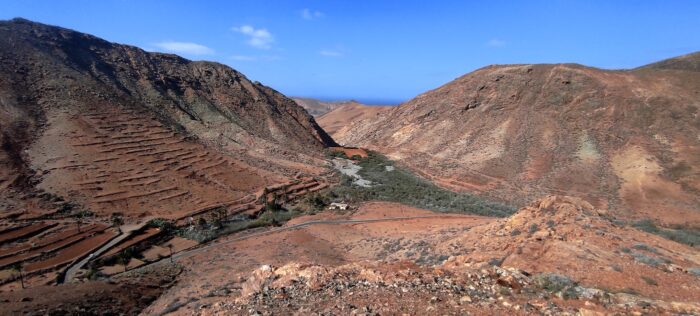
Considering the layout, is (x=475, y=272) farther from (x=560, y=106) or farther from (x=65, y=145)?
(x=560, y=106)

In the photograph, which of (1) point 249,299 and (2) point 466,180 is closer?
(1) point 249,299

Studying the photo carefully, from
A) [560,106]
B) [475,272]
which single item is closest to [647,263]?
[475,272]

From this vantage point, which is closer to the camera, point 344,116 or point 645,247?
point 645,247

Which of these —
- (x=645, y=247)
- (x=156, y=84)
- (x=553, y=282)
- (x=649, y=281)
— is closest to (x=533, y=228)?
(x=645, y=247)

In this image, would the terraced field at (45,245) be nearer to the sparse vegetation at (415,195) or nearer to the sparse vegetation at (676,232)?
the sparse vegetation at (415,195)

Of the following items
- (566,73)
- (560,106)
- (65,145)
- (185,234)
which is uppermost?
(566,73)

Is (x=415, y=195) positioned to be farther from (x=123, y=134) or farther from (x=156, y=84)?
(x=156, y=84)

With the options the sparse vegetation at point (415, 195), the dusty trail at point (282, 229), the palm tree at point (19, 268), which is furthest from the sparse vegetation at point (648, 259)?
the palm tree at point (19, 268)
